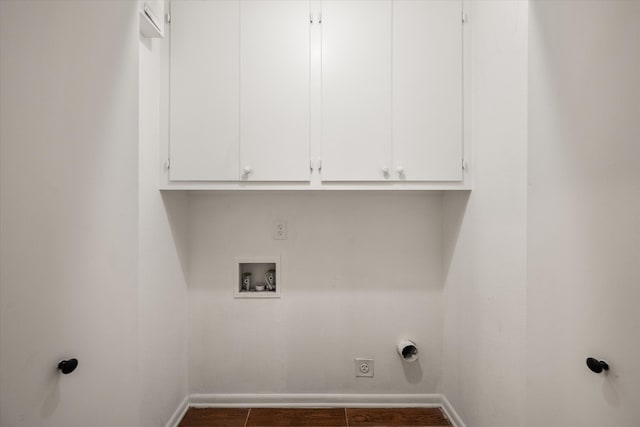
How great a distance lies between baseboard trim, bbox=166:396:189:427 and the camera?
1.60m

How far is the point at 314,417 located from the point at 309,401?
11cm

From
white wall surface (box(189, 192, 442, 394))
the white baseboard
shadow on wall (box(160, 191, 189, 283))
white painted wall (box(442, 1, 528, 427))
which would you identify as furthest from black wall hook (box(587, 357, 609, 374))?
shadow on wall (box(160, 191, 189, 283))

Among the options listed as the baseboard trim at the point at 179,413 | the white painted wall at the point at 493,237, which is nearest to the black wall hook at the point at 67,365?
the baseboard trim at the point at 179,413

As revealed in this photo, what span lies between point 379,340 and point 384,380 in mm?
230

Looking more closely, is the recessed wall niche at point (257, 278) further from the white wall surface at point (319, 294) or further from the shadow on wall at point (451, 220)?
the shadow on wall at point (451, 220)

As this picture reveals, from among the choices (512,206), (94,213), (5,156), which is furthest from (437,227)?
(5,156)

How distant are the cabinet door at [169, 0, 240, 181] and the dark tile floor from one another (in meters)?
1.29

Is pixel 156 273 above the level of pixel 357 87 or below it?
below

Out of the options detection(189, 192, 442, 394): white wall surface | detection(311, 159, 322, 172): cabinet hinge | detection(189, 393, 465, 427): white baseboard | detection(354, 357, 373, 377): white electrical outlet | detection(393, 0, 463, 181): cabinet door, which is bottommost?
detection(189, 393, 465, 427): white baseboard

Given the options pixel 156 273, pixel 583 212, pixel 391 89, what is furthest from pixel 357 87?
pixel 156 273

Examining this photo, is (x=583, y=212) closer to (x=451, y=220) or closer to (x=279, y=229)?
(x=451, y=220)

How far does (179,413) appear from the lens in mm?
1678

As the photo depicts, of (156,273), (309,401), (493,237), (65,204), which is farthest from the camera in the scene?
(309,401)

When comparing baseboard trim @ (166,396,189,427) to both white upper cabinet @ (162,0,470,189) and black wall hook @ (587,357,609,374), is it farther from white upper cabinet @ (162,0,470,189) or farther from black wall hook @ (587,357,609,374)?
black wall hook @ (587,357,609,374)
